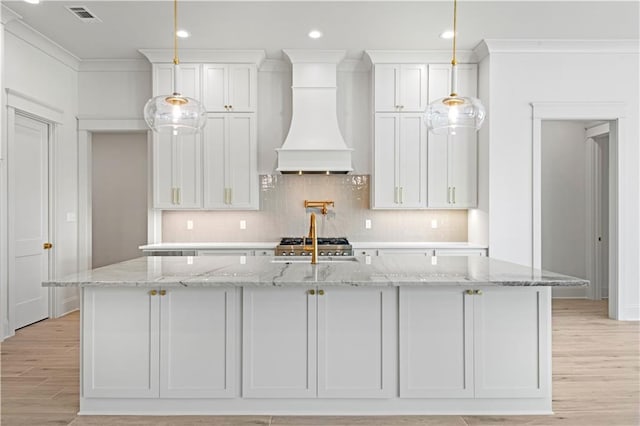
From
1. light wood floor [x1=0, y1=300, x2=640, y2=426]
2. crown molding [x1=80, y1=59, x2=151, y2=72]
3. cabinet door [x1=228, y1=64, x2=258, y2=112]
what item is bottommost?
light wood floor [x1=0, y1=300, x2=640, y2=426]

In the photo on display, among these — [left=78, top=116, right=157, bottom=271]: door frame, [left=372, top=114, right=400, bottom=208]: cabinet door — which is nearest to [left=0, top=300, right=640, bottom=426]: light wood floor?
[left=78, top=116, right=157, bottom=271]: door frame

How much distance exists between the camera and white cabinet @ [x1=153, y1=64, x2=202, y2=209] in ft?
18.1

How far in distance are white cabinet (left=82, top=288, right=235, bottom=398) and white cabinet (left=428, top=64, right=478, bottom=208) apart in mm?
3410

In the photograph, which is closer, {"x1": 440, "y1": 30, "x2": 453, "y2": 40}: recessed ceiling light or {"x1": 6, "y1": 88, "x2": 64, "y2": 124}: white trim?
{"x1": 6, "y1": 88, "x2": 64, "y2": 124}: white trim

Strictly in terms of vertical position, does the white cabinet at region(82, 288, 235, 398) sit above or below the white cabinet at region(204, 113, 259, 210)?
below

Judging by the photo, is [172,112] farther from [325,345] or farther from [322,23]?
[322,23]

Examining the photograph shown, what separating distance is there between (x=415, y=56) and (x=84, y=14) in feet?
11.4

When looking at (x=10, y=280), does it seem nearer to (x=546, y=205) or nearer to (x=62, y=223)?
(x=62, y=223)

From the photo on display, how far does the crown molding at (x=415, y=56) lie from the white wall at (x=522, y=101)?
38 cm

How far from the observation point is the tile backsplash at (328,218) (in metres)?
5.91

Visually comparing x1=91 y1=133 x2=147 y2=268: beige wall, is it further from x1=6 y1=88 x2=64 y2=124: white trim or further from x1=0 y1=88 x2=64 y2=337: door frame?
x1=0 y1=88 x2=64 y2=337: door frame

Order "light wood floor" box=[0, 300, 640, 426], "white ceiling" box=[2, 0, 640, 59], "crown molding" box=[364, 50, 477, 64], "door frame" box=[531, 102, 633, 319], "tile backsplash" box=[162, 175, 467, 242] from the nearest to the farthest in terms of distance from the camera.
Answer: "light wood floor" box=[0, 300, 640, 426]
"white ceiling" box=[2, 0, 640, 59]
"door frame" box=[531, 102, 633, 319]
"crown molding" box=[364, 50, 477, 64]
"tile backsplash" box=[162, 175, 467, 242]

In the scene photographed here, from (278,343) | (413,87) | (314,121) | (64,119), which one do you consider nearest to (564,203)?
(413,87)

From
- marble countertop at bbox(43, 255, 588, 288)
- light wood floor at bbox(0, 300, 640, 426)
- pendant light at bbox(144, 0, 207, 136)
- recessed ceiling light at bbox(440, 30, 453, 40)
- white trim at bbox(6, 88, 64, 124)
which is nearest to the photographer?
marble countertop at bbox(43, 255, 588, 288)
